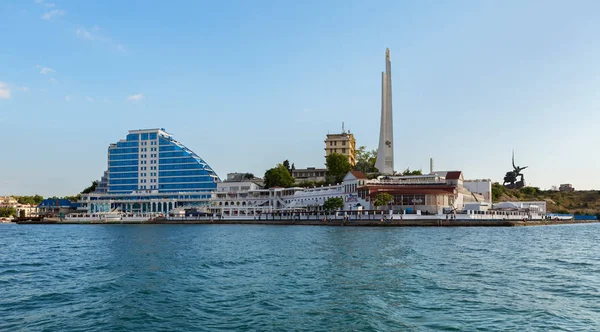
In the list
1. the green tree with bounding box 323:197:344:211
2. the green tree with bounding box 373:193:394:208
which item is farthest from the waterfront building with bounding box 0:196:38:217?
the green tree with bounding box 373:193:394:208

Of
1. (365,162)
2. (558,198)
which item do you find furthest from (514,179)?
(365,162)

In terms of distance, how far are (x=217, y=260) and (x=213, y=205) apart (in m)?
95.2

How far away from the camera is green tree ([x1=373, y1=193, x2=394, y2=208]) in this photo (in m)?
76.5

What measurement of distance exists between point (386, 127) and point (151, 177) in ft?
225

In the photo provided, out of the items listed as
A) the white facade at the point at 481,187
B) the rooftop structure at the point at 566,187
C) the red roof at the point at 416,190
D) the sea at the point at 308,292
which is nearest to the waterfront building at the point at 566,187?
the rooftop structure at the point at 566,187

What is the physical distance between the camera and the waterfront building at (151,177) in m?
128

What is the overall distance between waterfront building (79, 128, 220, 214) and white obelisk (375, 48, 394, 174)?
49.2 metres

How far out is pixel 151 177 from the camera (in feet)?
434

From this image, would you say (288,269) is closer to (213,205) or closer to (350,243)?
→ (350,243)

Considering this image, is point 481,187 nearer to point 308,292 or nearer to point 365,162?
point 365,162

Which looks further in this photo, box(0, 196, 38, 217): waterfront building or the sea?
box(0, 196, 38, 217): waterfront building

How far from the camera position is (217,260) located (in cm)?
2991

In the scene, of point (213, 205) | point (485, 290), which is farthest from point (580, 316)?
point (213, 205)

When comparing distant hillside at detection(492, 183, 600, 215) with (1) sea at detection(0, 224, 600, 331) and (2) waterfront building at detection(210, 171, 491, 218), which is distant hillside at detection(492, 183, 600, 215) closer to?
(2) waterfront building at detection(210, 171, 491, 218)
